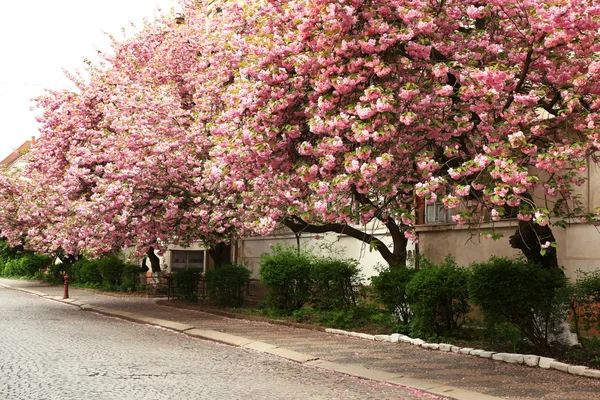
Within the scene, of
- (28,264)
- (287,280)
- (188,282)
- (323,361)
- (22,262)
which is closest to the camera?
(323,361)

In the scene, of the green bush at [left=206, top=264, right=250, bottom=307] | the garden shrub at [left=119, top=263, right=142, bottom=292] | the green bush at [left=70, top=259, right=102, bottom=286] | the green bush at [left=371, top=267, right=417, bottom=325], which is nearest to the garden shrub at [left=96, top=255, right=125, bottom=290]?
the garden shrub at [left=119, top=263, right=142, bottom=292]

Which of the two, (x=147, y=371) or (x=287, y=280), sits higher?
(x=287, y=280)

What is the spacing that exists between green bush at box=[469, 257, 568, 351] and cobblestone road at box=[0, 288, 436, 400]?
3.03 m

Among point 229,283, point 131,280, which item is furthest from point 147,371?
point 131,280

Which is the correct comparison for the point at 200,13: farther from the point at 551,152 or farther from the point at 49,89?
the point at 551,152

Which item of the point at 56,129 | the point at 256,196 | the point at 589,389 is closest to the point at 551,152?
the point at 589,389

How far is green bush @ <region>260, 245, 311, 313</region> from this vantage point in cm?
1897

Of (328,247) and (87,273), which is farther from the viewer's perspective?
(87,273)

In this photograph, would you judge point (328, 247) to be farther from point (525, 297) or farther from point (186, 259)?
point (186, 259)

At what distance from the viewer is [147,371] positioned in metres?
10.8

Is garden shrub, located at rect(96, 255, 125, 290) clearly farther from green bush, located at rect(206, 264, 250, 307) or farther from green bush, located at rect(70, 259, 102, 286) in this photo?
green bush, located at rect(206, 264, 250, 307)

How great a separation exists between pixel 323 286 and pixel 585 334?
702cm

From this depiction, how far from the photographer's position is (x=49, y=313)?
861 inches

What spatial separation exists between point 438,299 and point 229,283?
30.8ft
